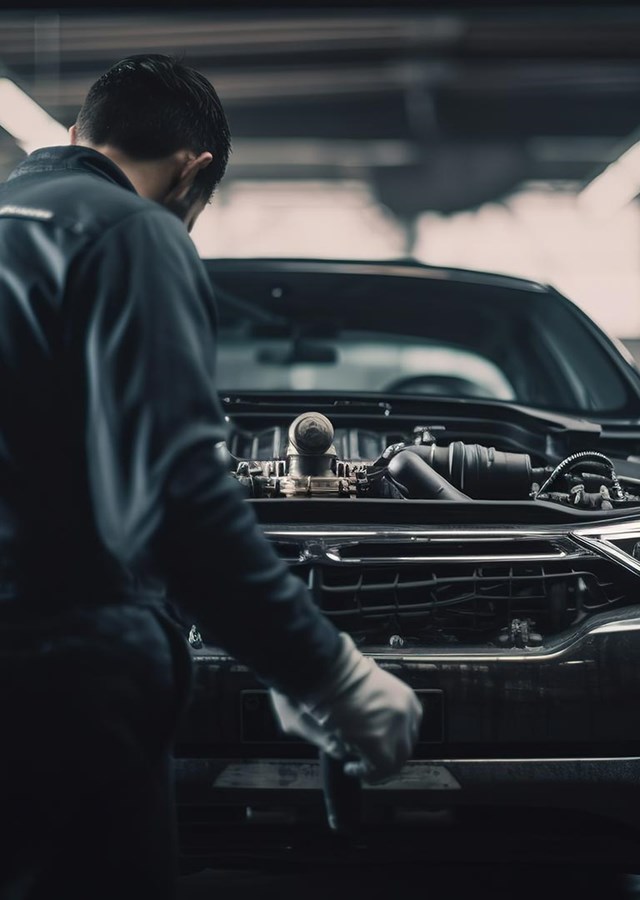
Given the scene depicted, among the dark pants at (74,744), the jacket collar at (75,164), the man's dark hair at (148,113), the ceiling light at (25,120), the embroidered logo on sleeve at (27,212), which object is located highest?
the ceiling light at (25,120)

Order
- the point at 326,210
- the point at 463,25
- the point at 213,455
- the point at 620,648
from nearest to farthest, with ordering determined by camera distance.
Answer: the point at 213,455 → the point at 620,648 → the point at 463,25 → the point at 326,210

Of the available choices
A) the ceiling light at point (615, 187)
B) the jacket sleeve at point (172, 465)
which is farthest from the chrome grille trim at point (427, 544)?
the ceiling light at point (615, 187)

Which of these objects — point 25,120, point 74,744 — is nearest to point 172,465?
point 74,744

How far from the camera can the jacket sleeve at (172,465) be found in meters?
0.96

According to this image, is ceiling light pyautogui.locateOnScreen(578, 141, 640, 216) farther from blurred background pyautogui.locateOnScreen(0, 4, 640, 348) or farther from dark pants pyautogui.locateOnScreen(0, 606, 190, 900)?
dark pants pyautogui.locateOnScreen(0, 606, 190, 900)

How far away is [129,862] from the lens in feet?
3.51

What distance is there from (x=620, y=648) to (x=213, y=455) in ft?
4.19

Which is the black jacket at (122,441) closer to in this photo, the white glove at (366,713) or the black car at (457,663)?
the white glove at (366,713)

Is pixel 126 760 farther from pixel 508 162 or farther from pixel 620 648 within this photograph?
pixel 508 162

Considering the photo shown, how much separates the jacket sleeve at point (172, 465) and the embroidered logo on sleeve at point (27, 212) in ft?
0.26

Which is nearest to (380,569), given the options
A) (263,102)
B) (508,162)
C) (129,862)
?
(129,862)

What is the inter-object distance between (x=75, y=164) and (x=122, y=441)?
36 centimetres

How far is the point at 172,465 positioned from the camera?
3.12ft

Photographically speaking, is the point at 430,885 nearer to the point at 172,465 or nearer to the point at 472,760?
the point at 472,760
